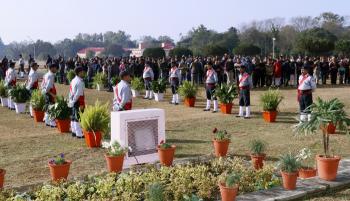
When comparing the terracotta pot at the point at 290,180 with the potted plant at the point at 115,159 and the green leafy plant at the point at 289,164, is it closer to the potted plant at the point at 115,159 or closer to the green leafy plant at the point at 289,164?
the green leafy plant at the point at 289,164

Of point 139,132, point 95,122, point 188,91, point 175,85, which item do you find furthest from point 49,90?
point 175,85

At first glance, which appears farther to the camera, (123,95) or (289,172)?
(123,95)

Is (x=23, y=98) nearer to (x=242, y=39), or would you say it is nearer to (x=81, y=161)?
(x=81, y=161)

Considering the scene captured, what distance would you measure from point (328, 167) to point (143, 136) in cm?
351

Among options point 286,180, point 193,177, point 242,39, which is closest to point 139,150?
point 193,177

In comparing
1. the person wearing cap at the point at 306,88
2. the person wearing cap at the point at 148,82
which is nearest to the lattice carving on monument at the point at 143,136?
the person wearing cap at the point at 306,88

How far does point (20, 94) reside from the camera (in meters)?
17.3

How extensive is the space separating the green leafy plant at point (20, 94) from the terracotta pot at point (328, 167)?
12294 mm

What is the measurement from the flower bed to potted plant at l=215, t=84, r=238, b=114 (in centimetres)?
864

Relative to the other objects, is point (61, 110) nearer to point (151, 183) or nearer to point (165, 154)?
point (165, 154)

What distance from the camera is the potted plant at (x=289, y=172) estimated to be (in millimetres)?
6715

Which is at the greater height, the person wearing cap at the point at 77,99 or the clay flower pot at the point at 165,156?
the person wearing cap at the point at 77,99

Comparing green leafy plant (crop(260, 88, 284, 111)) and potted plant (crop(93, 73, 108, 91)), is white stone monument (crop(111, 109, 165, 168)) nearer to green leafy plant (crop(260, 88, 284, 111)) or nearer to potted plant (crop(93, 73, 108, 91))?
green leafy plant (crop(260, 88, 284, 111))

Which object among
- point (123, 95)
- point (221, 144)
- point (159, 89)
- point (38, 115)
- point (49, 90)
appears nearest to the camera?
point (221, 144)
